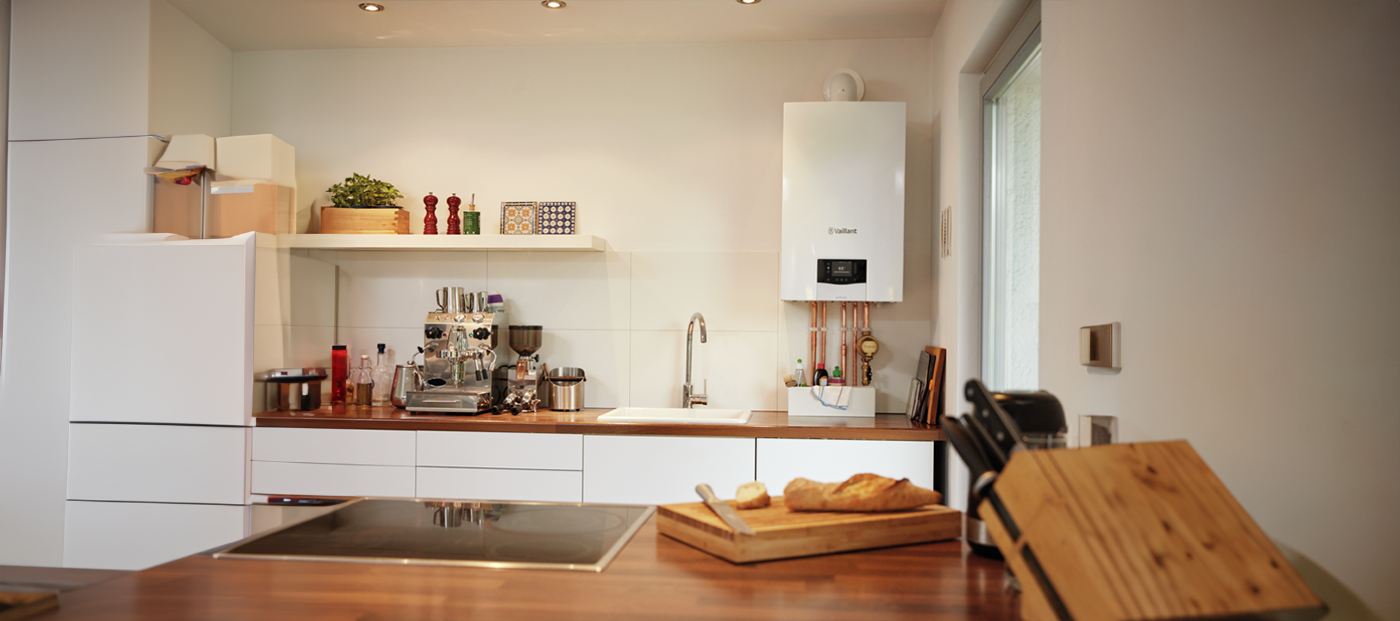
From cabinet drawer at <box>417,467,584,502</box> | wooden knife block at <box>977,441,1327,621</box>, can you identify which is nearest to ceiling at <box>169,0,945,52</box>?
cabinet drawer at <box>417,467,584,502</box>

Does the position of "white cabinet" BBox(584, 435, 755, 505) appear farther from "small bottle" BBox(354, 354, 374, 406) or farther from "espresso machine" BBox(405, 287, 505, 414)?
"small bottle" BBox(354, 354, 374, 406)

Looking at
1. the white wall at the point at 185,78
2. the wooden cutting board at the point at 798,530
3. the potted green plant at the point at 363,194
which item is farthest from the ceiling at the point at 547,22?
the wooden cutting board at the point at 798,530

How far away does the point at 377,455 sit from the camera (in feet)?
10.1

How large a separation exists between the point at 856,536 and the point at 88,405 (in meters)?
3.18

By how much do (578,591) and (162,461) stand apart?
2.80 m

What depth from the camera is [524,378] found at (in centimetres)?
335

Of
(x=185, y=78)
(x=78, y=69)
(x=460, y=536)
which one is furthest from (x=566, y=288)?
(x=460, y=536)

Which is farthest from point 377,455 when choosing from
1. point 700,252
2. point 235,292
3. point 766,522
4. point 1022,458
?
point 1022,458

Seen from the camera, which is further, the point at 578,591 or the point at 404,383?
the point at 404,383

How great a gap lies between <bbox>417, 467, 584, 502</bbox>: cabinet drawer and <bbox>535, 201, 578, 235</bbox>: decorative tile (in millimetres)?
A: 1022

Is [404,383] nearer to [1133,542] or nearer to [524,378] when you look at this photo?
[524,378]

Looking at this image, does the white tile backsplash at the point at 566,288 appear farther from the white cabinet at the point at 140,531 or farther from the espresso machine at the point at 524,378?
the white cabinet at the point at 140,531

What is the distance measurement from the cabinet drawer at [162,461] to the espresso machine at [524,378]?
946mm

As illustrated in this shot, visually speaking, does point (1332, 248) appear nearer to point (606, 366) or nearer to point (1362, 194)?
point (1362, 194)
